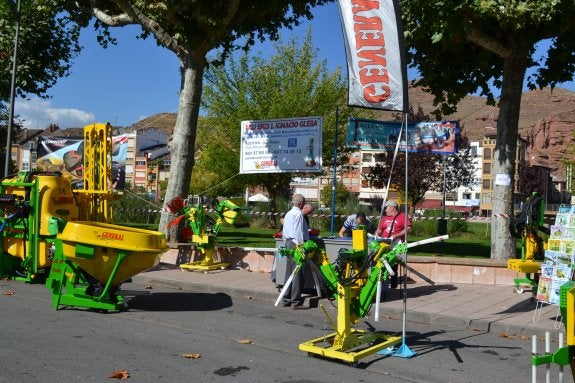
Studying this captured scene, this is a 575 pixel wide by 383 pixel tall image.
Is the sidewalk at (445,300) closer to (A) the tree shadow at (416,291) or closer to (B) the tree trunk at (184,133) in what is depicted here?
(A) the tree shadow at (416,291)

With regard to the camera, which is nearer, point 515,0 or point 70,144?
point 515,0

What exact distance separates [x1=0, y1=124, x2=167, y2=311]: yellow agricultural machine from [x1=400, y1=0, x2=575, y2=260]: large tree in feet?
21.8

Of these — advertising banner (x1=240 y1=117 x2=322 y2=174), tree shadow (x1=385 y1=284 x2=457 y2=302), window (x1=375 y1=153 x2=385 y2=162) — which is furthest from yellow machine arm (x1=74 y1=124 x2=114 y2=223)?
window (x1=375 y1=153 x2=385 y2=162)

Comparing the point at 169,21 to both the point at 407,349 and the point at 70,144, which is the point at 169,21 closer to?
the point at 70,144

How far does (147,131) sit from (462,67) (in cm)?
8702

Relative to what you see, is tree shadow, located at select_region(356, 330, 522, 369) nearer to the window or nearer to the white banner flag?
the white banner flag

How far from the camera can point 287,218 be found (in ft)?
32.4

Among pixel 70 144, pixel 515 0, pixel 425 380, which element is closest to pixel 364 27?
pixel 425 380

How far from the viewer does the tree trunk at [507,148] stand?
12719mm

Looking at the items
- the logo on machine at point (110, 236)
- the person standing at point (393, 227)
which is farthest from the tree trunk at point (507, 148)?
the logo on machine at point (110, 236)

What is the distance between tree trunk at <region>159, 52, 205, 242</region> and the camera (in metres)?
15.2

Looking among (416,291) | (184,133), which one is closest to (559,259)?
(416,291)

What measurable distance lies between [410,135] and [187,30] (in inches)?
224

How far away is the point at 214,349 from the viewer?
281 inches
